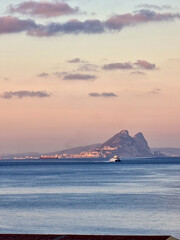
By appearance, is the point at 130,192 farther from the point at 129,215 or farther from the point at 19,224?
the point at 19,224

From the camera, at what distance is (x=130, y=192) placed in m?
139

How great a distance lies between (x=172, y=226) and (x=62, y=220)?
15.2 meters

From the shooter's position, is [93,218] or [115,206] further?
[115,206]

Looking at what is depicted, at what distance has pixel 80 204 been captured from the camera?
10962cm

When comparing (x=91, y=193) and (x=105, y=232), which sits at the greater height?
(x=91, y=193)

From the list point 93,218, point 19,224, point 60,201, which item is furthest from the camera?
point 60,201

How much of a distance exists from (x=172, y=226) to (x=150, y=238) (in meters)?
27.2

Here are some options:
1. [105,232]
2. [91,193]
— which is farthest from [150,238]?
[91,193]

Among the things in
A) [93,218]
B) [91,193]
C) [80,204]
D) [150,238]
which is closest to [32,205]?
[80,204]

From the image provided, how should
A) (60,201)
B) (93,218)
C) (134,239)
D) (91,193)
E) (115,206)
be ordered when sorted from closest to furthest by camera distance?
(134,239)
(93,218)
(115,206)
(60,201)
(91,193)

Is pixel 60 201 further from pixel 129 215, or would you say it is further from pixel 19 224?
pixel 19 224

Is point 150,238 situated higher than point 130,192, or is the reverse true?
point 130,192

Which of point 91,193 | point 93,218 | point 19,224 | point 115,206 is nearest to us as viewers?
point 19,224

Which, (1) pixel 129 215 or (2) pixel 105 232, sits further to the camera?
(1) pixel 129 215
